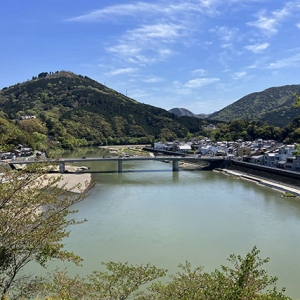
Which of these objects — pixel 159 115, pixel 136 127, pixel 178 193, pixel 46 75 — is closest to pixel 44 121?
pixel 136 127

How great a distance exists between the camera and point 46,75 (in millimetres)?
100188

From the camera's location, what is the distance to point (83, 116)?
6062 centimetres

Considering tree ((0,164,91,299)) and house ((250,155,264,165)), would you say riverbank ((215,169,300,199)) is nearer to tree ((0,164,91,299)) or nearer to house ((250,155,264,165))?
house ((250,155,264,165))

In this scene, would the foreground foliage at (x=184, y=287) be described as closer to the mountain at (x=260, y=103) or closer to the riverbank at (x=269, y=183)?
the riverbank at (x=269, y=183)

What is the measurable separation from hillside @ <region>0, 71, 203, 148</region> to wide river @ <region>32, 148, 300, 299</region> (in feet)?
98.2

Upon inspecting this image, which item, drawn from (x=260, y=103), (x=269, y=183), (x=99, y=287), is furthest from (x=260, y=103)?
(x=99, y=287)

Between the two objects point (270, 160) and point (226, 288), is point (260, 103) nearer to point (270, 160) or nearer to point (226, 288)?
point (270, 160)

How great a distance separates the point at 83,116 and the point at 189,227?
52.5 metres

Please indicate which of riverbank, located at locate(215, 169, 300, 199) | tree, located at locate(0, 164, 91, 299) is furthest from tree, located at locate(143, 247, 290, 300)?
riverbank, located at locate(215, 169, 300, 199)

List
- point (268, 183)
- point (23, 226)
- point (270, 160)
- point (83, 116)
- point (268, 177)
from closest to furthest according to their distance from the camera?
1. point (23, 226)
2. point (268, 183)
3. point (268, 177)
4. point (270, 160)
5. point (83, 116)

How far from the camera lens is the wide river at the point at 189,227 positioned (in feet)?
26.5

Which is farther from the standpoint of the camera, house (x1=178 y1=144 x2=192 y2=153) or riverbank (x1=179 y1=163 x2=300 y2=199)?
house (x1=178 y1=144 x2=192 y2=153)

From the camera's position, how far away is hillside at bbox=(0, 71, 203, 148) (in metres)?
49.6

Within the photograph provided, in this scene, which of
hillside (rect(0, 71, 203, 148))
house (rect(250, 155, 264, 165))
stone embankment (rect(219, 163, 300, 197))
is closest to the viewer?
stone embankment (rect(219, 163, 300, 197))
